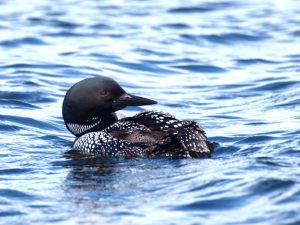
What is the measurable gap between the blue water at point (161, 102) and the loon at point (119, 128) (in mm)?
133

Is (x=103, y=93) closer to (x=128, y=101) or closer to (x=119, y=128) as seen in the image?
(x=128, y=101)

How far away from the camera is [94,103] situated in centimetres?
968

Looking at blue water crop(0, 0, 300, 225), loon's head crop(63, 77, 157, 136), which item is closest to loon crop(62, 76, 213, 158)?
loon's head crop(63, 77, 157, 136)

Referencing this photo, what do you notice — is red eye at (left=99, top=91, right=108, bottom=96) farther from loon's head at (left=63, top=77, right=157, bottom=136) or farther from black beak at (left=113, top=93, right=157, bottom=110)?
black beak at (left=113, top=93, right=157, bottom=110)

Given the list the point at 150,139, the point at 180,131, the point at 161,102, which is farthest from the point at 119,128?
the point at 161,102

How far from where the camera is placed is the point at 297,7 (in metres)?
19.4

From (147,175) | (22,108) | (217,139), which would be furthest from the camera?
(22,108)

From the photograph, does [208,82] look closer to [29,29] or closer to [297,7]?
[29,29]

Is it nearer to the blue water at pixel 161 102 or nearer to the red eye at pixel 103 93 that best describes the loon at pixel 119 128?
the red eye at pixel 103 93

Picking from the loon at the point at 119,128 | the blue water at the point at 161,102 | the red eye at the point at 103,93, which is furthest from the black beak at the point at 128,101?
the blue water at the point at 161,102

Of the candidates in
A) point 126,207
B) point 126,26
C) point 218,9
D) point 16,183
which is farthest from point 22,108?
point 218,9

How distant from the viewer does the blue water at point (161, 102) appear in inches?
297

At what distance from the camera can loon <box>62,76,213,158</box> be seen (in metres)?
8.94

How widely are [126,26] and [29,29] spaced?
1726 millimetres
